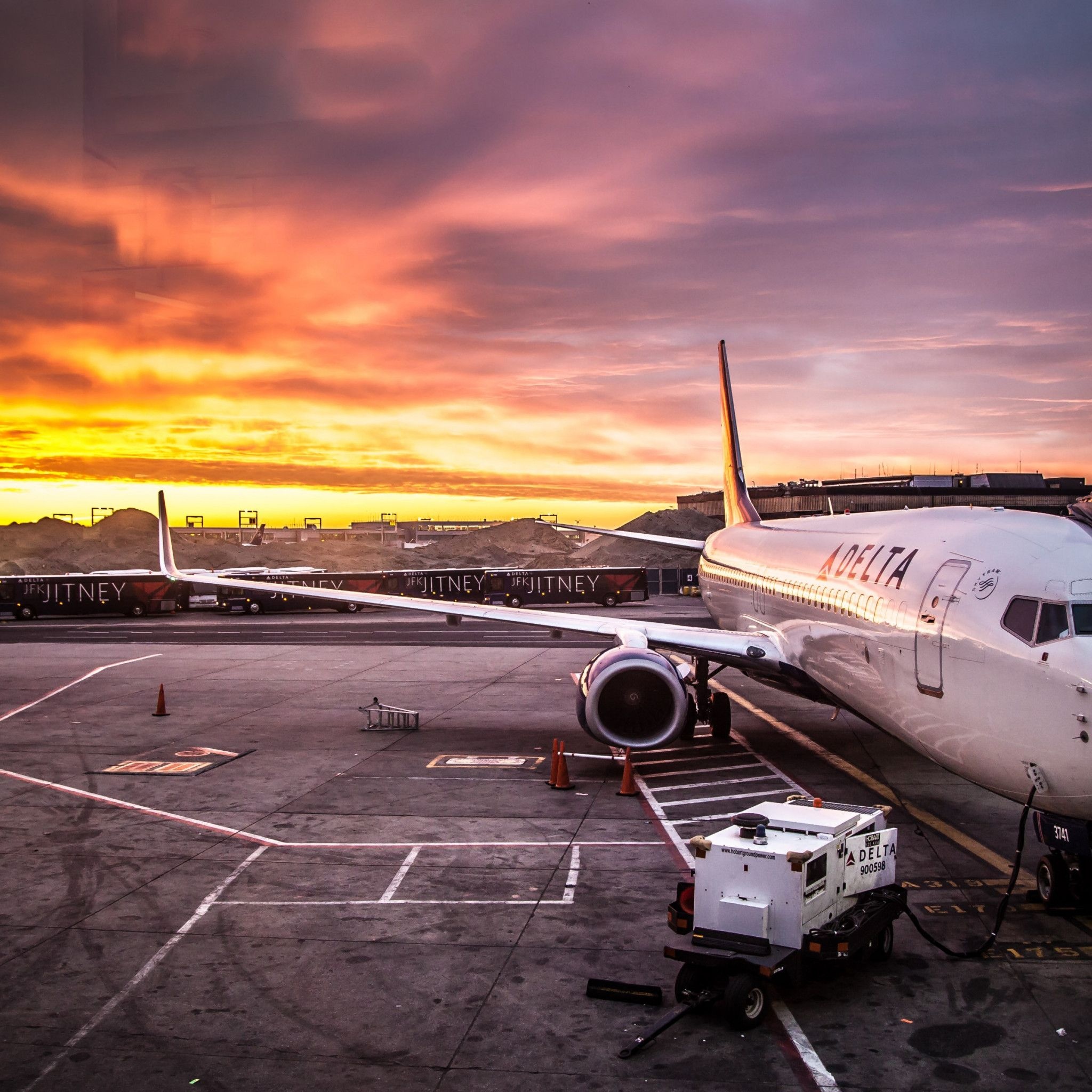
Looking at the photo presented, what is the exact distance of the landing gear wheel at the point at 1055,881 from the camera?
12117mm

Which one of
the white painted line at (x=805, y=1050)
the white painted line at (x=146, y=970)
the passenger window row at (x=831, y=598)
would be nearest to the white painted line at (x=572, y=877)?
the white painted line at (x=805, y=1050)

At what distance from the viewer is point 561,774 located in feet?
61.8

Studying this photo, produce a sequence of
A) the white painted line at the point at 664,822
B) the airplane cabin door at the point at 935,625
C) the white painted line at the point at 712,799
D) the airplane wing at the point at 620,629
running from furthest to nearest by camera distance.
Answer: the airplane wing at the point at 620,629
the white painted line at the point at 712,799
the white painted line at the point at 664,822
the airplane cabin door at the point at 935,625

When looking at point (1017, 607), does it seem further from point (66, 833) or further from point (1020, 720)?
point (66, 833)

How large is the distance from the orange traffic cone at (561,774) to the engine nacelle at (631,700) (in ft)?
2.62

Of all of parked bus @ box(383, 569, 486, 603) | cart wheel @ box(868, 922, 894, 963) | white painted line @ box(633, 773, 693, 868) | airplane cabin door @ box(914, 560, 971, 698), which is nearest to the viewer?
cart wheel @ box(868, 922, 894, 963)

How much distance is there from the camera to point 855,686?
16.0m

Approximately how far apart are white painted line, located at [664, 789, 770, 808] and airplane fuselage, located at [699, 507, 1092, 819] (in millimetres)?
2150

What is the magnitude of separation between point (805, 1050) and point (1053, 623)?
499 cm

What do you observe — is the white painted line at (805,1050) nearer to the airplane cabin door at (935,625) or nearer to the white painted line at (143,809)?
the airplane cabin door at (935,625)

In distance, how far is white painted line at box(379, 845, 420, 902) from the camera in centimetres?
1293

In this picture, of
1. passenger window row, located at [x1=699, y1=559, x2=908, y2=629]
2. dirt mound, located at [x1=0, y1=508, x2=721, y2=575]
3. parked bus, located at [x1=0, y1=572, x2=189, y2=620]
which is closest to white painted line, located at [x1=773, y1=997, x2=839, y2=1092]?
passenger window row, located at [x1=699, y1=559, x2=908, y2=629]

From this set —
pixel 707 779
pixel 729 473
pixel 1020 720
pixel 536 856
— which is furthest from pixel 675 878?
pixel 729 473

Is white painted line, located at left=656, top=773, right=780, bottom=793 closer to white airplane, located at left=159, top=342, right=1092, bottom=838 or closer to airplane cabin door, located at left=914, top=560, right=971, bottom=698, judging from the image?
white airplane, located at left=159, top=342, right=1092, bottom=838
